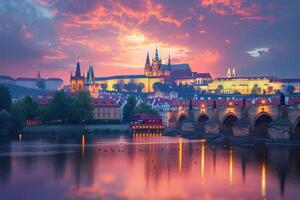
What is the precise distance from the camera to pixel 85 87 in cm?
11788

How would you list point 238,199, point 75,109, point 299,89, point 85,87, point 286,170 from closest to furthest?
point 238,199, point 286,170, point 75,109, point 85,87, point 299,89

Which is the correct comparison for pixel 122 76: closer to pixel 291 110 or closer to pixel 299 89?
pixel 299 89

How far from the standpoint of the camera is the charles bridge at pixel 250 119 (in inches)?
1986

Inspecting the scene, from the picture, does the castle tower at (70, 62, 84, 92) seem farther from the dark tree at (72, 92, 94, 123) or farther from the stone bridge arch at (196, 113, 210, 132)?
the stone bridge arch at (196, 113, 210, 132)

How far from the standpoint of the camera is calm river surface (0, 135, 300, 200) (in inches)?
956

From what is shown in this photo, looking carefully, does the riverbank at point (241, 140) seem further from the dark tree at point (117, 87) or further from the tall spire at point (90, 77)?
the dark tree at point (117, 87)

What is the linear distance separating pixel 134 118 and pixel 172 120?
6.32m

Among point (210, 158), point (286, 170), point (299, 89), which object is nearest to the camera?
point (286, 170)

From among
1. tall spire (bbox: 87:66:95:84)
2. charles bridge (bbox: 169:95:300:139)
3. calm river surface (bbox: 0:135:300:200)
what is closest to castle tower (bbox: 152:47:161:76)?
tall spire (bbox: 87:66:95:84)

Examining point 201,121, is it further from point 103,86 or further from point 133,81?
point 103,86

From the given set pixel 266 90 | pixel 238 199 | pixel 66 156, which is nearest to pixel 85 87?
pixel 266 90

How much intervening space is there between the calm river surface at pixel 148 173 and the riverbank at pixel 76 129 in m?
22.5

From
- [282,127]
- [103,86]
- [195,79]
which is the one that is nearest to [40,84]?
[103,86]

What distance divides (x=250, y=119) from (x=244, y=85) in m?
111
